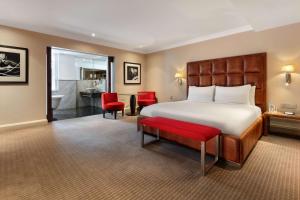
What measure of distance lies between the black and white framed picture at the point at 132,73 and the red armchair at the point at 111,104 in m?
1.08

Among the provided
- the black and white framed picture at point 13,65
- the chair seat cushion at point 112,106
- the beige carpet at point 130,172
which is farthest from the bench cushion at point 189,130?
the black and white framed picture at point 13,65

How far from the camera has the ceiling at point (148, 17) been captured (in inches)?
129

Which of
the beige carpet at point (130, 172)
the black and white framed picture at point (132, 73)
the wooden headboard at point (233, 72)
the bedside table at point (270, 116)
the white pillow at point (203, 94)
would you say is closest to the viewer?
the beige carpet at point (130, 172)

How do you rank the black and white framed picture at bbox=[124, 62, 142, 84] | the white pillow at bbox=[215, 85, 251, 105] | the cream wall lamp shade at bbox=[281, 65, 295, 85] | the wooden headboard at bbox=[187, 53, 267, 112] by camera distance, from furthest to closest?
the black and white framed picture at bbox=[124, 62, 142, 84]
the wooden headboard at bbox=[187, 53, 267, 112]
the white pillow at bbox=[215, 85, 251, 105]
the cream wall lamp shade at bbox=[281, 65, 295, 85]

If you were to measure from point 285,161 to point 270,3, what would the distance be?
2664 millimetres

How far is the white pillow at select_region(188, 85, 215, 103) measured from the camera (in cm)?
473

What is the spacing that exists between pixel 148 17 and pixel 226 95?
266cm

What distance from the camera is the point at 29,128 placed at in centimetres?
457

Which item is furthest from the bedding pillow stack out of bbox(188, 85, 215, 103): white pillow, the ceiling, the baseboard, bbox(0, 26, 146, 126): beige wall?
the baseboard

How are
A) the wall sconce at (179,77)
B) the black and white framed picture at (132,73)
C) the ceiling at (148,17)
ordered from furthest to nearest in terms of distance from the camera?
the black and white framed picture at (132,73) → the wall sconce at (179,77) → the ceiling at (148,17)

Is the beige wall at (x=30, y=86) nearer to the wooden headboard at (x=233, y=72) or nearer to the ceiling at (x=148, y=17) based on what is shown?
the ceiling at (x=148, y=17)

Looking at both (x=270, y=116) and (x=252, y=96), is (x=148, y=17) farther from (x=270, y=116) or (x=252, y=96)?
(x=270, y=116)

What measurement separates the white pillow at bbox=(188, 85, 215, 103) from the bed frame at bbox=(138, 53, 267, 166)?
1.67 ft

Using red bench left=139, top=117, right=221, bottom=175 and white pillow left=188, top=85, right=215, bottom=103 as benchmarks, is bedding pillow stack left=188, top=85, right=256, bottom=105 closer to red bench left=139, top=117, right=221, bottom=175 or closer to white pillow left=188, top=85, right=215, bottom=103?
white pillow left=188, top=85, right=215, bottom=103
